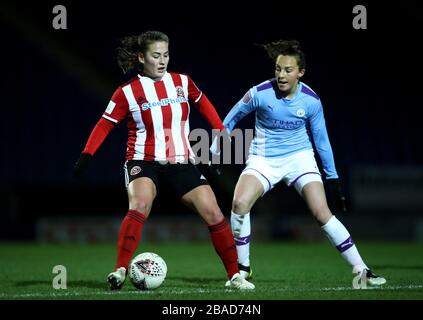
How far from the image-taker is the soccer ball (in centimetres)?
567

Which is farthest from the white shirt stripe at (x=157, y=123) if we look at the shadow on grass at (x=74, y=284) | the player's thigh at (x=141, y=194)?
the shadow on grass at (x=74, y=284)

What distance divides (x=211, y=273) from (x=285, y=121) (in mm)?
1862

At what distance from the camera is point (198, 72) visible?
17.4 m

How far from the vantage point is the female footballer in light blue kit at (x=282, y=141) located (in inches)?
249

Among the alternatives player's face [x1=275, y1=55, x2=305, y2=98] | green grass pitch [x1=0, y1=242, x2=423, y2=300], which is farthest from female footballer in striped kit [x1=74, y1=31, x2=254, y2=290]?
player's face [x1=275, y1=55, x2=305, y2=98]

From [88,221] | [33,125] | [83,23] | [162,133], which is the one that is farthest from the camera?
[83,23]

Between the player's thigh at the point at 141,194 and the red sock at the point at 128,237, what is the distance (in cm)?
5

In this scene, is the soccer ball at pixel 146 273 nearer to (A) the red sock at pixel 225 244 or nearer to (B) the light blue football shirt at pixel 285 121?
(A) the red sock at pixel 225 244

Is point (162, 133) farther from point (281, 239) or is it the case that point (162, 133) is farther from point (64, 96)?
point (64, 96)

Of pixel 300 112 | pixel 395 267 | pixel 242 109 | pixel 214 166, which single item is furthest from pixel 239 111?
pixel 395 267

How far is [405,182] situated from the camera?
47.9 ft

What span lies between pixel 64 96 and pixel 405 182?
739 centimetres
